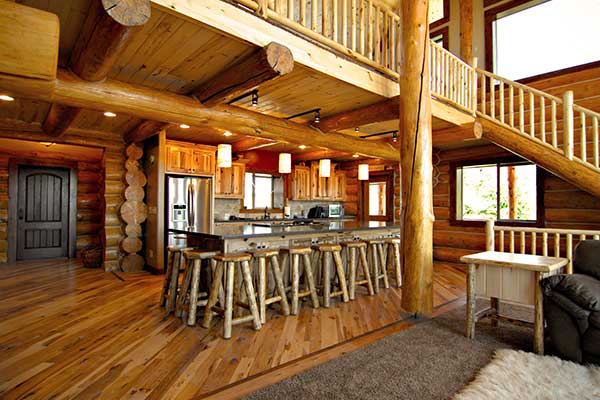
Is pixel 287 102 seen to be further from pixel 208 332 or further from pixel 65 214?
pixel 65 214

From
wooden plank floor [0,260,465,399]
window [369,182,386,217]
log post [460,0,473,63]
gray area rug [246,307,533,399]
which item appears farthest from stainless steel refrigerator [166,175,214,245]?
log post [460,0,473,63]

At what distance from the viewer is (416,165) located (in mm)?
3525

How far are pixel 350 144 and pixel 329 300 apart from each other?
2.90 m

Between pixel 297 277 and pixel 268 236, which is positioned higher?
pixel 268 236

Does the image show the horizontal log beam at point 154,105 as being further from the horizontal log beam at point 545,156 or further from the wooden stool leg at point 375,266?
the horizontal log beam at point 545,156

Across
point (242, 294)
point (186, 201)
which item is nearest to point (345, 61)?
point (242, 294)

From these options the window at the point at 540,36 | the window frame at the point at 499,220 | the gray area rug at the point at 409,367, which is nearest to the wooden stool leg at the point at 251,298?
the gray area rug at the point at 409,367

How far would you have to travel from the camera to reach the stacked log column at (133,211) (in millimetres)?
6051

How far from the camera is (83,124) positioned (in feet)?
17.4

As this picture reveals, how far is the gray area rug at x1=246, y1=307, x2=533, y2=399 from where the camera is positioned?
2088 mm

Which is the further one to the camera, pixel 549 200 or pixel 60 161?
pixel 60 161

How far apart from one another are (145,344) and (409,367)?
83.4 inches

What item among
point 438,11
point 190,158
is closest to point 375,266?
point 190,158

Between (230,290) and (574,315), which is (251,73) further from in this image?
(574,315)
